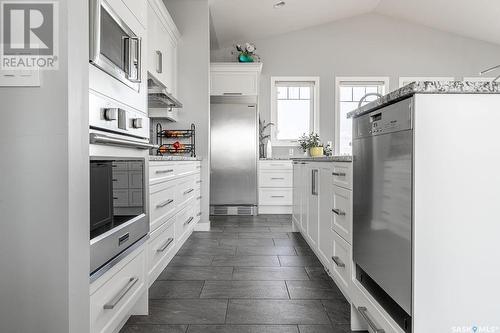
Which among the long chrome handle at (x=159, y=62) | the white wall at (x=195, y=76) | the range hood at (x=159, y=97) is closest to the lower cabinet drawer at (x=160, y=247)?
the range hood at (x=159, y=97)

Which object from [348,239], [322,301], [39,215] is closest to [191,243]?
[322,301]

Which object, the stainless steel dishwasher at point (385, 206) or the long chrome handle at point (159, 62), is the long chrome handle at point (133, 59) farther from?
the long chrome handle at point (159, 62)

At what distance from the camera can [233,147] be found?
16.9 feet

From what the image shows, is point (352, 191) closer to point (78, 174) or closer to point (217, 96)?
point (78, 174)

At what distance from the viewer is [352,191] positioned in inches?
66.0

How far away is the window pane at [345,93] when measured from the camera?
6082 mm

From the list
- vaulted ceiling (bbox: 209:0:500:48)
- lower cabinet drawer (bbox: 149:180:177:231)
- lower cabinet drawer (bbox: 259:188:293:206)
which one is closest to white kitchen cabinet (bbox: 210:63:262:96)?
vaulted ceiling (bbox: 209:0:500:48)

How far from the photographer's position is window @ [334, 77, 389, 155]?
6.00m

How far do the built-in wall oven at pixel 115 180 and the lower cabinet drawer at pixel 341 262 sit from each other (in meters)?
0.99

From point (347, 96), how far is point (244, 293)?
4691mm

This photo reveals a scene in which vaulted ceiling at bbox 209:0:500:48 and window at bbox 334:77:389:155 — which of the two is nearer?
vaulted ceiling at bbox 209:0:500:48

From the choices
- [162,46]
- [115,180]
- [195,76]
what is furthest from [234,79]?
[115,180]

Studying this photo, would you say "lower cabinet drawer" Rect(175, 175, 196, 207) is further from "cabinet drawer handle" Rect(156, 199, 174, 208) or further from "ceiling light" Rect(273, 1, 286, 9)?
"ceiling light" Rect(273, 1, 286, 9)

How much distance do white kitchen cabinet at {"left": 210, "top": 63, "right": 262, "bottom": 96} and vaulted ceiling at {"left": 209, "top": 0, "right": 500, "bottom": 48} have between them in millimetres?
633
